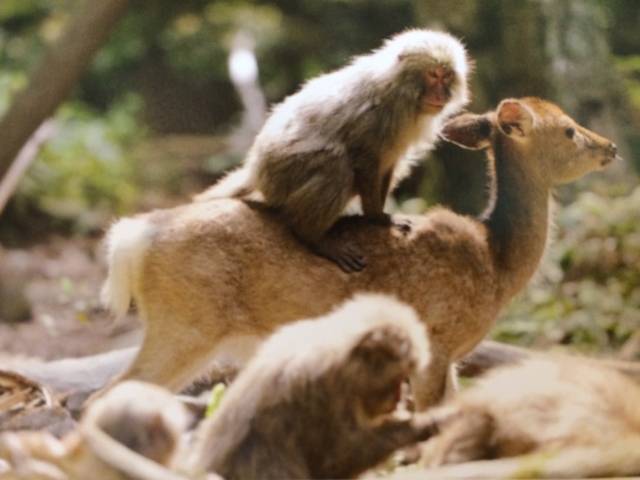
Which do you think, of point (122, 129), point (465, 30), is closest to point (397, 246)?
point (465, 30)

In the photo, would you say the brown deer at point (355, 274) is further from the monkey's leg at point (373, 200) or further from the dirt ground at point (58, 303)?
the dirt ground at point (58, 303)

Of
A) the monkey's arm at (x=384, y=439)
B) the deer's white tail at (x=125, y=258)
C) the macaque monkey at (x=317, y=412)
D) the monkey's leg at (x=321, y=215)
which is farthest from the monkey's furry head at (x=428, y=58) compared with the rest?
the monkey's arm at (x=384, y=439)

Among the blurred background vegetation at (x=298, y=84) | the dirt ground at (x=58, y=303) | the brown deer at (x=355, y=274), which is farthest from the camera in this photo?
the dirt ground at (x=58, y=303)

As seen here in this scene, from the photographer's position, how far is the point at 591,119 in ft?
33.8

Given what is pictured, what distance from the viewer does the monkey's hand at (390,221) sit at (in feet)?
19.8

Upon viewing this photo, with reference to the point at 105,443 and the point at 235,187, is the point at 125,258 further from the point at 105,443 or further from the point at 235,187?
the point at 105,443

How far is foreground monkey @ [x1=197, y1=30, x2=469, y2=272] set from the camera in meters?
5.91

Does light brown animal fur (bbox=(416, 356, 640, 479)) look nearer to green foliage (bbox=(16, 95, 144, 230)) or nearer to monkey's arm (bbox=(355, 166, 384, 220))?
monkey's arm (bbox=(355, 166, 384, 220))

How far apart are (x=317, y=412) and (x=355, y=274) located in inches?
71.8

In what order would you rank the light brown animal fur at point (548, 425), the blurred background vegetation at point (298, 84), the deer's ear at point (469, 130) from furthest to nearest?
the blurred background vegetation at point (298, 84) → the deer's ear at point (469, 130) → the light brown animal fur at point (548, 425)

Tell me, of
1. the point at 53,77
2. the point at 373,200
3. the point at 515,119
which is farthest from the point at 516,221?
the point at 53,77

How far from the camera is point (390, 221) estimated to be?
240 inches

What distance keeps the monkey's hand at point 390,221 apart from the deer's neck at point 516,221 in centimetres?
47

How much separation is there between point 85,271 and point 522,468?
10.8 metres
